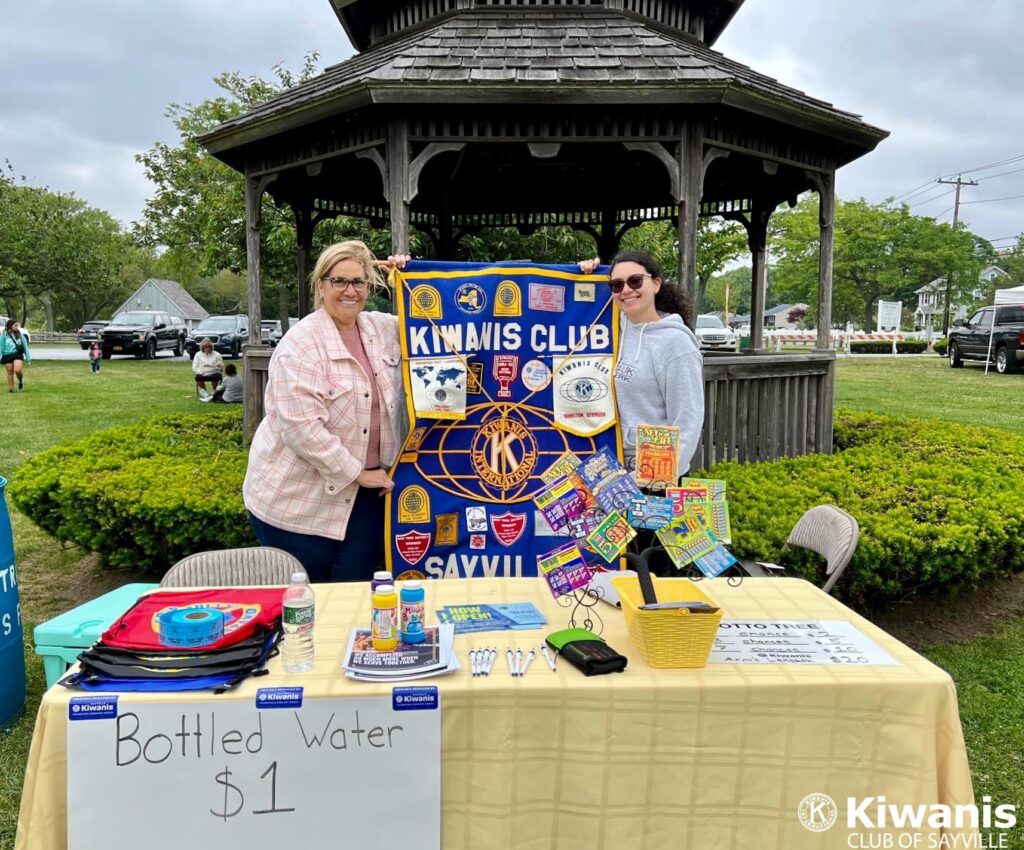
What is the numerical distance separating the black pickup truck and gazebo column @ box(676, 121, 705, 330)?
20.1 m

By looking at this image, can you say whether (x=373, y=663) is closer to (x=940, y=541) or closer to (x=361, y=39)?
(x=940, y=541)

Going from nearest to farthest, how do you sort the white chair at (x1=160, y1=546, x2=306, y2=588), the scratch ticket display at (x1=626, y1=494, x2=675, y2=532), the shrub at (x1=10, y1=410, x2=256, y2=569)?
the scratch ticket display at (x1=626, y1=494, x2=675, y2=532) → the white chair at (x1=160, y1=546, x2=306, y2=588) → the shrub at (x1=10, y1=410, x2=256, y2=569)

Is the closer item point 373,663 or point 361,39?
point 373,663

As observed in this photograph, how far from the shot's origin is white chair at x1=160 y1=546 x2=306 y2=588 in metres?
3.16

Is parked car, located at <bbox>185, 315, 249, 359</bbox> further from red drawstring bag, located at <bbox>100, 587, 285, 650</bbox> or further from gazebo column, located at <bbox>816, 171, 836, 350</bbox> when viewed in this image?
red drawstring bag, located at <bbox>100, 587, 285, 650</bbox>

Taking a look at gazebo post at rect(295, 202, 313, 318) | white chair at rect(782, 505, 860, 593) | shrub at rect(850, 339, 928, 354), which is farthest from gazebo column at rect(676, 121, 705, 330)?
shrub at rect(850, 339, 928, 354)

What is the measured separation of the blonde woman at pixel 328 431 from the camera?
330 cm

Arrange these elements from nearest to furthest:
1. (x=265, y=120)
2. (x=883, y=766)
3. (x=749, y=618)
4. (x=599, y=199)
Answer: (x=883, y=766) → (x=749, y=618) → (x=265, y=120) → (x=599, y=199)

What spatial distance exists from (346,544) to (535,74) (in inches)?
179

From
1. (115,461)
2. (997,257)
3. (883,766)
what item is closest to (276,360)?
(883,766)

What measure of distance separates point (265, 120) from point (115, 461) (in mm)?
3388

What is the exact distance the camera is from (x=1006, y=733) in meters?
3.77

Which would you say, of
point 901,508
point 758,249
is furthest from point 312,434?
point 758,249

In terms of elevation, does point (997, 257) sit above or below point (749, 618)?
above
